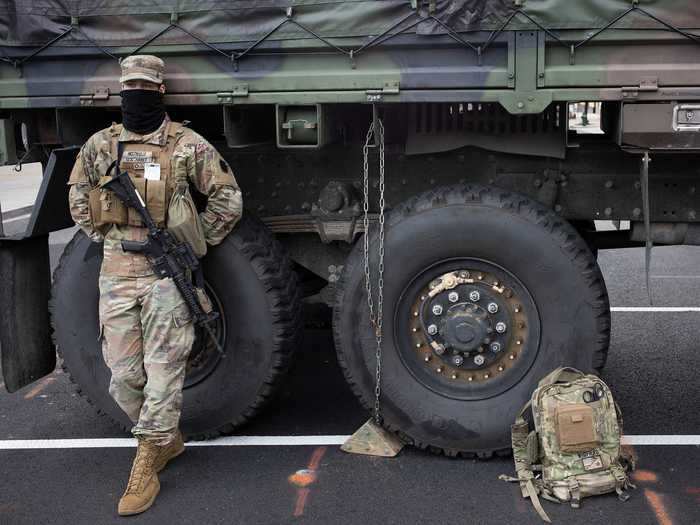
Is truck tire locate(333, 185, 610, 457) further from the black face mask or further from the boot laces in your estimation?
the black face mask

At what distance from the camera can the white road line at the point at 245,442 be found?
457 cm

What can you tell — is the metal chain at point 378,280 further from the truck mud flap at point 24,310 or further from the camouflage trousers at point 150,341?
the truck mud flap at point 24,310

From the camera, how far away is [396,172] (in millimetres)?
4672

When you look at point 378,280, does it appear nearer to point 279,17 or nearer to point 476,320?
point 476,320

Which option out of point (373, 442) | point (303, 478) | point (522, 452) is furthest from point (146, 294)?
point (522, 452)

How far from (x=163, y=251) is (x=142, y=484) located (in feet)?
3.40

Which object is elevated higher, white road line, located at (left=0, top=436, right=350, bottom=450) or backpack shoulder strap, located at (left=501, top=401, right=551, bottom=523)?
backpack shoulder strap, located at (left=501, top=401, right=551, bottom=523)

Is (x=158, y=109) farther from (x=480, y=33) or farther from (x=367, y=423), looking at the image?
(x=367, y=423)

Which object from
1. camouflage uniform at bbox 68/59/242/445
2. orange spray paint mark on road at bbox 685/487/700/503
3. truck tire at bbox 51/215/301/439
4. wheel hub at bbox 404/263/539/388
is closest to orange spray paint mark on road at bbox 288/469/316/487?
truck tire at bbox 51/215/301/439

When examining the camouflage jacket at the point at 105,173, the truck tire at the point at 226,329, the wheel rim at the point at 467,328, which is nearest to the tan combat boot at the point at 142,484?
the truck tire at the point at 226,329

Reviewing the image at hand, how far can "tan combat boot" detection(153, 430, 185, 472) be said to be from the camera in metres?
4.33

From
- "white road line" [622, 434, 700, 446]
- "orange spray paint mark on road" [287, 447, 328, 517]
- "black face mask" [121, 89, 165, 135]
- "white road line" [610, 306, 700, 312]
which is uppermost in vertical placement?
"black face mask" [121, 89, 165, 135]

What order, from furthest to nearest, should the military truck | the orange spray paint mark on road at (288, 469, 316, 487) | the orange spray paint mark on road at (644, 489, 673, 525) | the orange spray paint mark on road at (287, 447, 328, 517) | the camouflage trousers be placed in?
the orange spray paint mark on road at (288, 469, 316, 487) < the camouflage trousers < the orange spray paint mark on road at (287, 447, 328, 517) < the military truck < the orange spray paint mark on road at (644, 489, 673, 525)

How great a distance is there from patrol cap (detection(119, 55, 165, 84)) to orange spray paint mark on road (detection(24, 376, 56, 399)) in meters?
2.43
